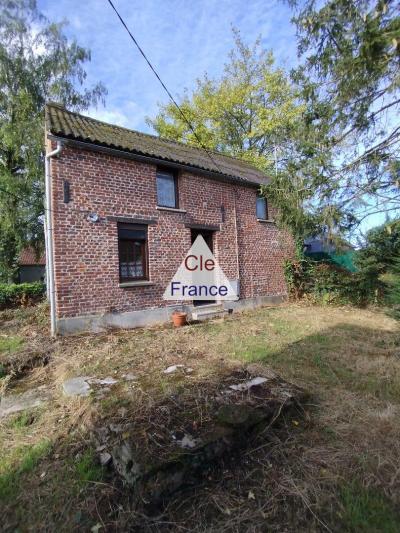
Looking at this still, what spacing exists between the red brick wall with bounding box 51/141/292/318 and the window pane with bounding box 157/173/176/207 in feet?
0.86

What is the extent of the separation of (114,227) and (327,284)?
27.8 feet

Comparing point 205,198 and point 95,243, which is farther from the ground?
point 205,198

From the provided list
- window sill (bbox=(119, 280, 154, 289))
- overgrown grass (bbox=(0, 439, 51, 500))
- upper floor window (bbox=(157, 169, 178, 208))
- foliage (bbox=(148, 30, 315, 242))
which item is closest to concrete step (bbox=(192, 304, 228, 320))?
window sill (bbox=(119, 280, 154, 289))

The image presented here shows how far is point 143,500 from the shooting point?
7.25ft

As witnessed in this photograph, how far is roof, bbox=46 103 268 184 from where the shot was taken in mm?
7531

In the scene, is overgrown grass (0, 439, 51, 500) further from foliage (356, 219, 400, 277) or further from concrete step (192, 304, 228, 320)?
foliage (356, 219, 400, 277)

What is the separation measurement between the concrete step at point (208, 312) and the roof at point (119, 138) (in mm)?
4398

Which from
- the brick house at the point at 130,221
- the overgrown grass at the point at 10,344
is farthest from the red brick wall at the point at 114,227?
the overgrown grass at the point at 10,344

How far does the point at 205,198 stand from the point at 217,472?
28.4ft

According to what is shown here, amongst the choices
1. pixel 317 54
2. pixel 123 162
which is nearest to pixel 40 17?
pixel 123 162

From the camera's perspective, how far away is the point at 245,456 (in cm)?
272

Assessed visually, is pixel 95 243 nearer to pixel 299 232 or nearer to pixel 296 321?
pixel 299 232

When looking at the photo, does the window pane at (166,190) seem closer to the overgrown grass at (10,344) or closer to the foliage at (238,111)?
the overgrown grass at (10,344)

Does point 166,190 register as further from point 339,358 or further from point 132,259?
point 339,358
